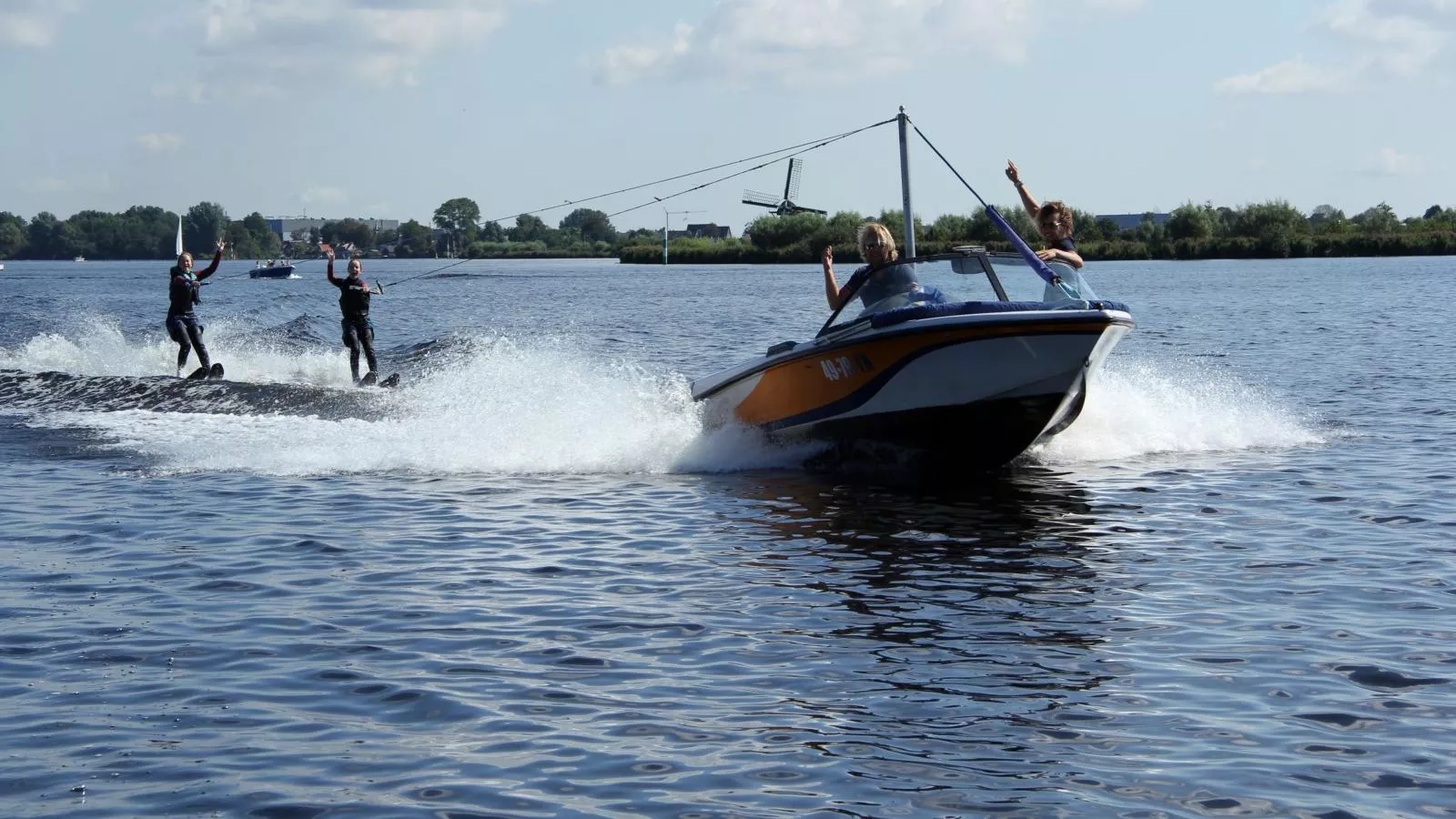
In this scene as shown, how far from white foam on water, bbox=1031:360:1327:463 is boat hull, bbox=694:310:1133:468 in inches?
70.1

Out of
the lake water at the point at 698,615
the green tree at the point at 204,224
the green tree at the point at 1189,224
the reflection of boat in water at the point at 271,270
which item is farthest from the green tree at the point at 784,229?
the lake water at the point at 698,615

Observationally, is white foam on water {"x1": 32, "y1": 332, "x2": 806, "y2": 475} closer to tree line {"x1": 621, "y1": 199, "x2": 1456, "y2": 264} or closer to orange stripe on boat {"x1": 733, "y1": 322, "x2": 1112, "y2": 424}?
orange stripe on boat {"x1": 733, "y1": 322, "x2": 1112, "y2": 424}

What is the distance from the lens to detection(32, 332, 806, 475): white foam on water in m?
14.9

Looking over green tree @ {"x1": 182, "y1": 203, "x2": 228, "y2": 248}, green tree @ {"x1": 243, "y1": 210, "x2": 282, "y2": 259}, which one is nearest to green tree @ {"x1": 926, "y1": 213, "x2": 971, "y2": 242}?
green tree @ {"x1": 182, "y1": 203, "x2": 228, "y2": 248}

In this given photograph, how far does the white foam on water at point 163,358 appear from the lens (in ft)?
81.2

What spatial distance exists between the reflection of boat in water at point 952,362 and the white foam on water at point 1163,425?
174cm

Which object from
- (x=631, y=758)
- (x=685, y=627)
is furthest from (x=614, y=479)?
(x=631, y=758)

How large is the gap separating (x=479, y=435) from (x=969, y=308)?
6.23 m

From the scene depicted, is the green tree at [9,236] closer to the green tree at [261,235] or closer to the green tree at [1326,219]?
the green tree at [261,235]

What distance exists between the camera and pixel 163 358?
1054 inches

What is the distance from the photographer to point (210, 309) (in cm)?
5306

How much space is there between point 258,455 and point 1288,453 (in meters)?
10.3

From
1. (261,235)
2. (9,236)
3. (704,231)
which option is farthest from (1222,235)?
(9,236)

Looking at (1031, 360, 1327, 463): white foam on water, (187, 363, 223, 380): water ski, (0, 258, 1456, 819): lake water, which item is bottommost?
(0, 258, 1456, 819): lake water
